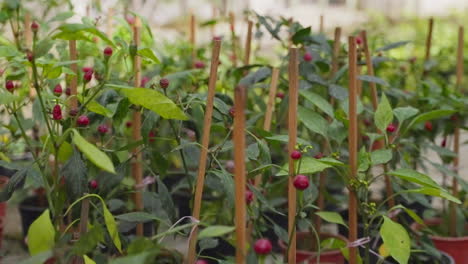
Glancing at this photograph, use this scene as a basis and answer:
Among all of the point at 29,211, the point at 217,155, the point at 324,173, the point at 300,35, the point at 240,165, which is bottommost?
the point at 29,211

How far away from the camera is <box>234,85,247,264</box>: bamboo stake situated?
929 millimetres

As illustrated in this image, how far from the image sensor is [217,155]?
1.39 meters

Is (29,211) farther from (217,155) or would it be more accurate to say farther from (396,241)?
(396,241)

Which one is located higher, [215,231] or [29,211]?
[215,231]

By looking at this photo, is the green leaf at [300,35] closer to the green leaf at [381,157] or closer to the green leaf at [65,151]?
the green leaf at [381,157]

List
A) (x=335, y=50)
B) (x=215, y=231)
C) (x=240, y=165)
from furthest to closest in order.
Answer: (x=335, y=50)
(x=240, y=165)
(x=215, y=231)

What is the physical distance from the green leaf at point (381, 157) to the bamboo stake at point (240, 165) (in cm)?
42

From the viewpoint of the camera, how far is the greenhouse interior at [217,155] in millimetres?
1061

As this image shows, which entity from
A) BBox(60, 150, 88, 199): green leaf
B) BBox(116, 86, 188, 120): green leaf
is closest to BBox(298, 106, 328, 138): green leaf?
BBox(116, 86, 188, 120): green leaf

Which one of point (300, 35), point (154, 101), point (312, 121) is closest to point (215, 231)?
point (154, 101)

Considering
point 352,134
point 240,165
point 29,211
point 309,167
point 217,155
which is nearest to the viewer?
point 240,165

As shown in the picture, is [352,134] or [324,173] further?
[324,173]

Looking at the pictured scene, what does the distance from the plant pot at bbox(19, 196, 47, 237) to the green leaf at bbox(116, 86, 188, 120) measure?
105cm

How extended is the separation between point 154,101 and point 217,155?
35 cm
